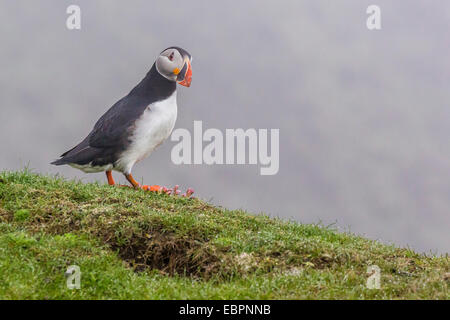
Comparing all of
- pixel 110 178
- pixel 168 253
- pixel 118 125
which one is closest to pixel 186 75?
pixel 118 125

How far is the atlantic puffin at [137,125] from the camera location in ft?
34.1

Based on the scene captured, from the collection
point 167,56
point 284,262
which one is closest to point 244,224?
point 284,262

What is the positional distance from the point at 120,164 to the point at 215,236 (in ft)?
10.4

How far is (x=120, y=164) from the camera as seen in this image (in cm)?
1051

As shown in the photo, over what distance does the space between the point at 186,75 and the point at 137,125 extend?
129 centimetres

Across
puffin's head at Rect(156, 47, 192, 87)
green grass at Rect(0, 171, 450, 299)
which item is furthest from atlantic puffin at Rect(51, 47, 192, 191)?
green grass at Rect(0, 171, 450, 299)

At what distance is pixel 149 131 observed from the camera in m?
10.4

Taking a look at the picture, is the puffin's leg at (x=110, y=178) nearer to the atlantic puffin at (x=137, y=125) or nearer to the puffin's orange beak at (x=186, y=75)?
the atlantic puffin at (x=137, y=125)

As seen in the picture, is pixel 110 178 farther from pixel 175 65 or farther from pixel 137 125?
pixel 175 65

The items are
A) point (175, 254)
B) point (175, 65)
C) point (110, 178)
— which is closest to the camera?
point (175, 254)

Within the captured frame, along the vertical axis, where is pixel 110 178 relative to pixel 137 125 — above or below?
below

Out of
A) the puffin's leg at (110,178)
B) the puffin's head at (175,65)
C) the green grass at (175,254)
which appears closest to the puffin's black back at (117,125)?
the puffin's head at (175,65)

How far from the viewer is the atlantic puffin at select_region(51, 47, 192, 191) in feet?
34.1

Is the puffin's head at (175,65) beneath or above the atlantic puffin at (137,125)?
above
